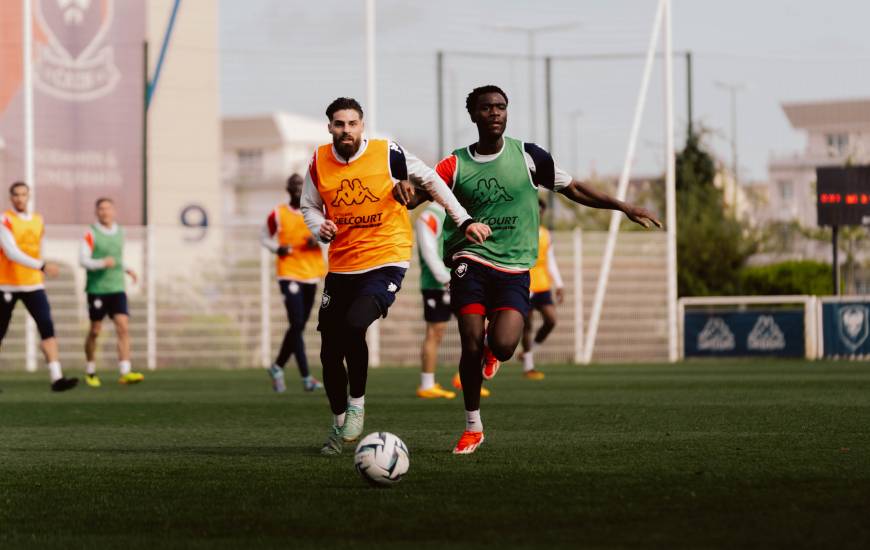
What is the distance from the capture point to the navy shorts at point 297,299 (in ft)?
48.8

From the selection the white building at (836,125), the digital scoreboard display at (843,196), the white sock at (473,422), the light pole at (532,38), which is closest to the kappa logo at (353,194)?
the white sock at (473,422)

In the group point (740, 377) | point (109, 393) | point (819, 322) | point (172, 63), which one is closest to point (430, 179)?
point (109, 393)

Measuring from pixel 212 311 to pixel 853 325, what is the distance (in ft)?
34.7

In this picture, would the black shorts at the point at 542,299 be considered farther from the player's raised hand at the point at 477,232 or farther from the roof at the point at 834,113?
the roof at the point at 834,113

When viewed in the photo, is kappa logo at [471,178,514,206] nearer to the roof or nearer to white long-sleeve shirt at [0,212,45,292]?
white long-sleeve shirt at [0,212,45,292]

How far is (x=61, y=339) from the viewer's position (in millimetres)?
24078

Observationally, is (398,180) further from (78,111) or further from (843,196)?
(78,111)

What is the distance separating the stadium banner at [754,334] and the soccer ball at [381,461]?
729 inches

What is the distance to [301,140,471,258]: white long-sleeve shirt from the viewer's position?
26.2ft

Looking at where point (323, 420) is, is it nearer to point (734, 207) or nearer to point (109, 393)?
point (109, 393)

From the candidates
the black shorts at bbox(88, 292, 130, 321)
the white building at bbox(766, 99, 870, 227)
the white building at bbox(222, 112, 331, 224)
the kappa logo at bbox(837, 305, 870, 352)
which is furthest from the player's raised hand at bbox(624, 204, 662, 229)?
the white building at bbox(222, 112, 331, 224)

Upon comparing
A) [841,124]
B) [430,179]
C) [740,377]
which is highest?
[841,124]

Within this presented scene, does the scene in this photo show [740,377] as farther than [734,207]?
No

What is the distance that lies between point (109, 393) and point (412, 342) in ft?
34.1
